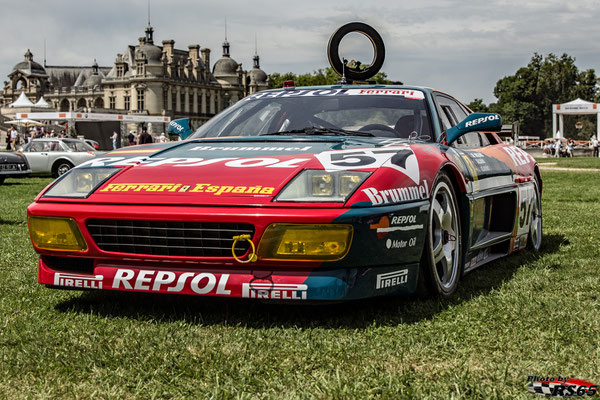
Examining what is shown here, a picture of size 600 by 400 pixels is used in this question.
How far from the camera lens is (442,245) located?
420 centimetres

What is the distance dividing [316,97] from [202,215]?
1.94 meters

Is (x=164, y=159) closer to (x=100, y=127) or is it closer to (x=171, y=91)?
(x=100, y=127)

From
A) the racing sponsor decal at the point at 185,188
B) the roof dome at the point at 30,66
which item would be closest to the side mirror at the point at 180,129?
the racing sponsor decal at the point at 185,188

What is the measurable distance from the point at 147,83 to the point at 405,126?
126 metres

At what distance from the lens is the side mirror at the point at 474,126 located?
465 cm

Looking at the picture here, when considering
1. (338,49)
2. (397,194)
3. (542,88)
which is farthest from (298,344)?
(542,88)

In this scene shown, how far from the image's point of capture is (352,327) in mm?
3488

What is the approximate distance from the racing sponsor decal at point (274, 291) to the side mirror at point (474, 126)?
5.73 feet

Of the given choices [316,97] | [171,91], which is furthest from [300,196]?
[171,91]

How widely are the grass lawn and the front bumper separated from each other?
17 centimetres

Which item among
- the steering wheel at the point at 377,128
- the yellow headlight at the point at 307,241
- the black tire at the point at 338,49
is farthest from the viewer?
the black tire at the point at 338,49

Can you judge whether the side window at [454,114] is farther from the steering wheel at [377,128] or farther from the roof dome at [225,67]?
the roof dome at [225,67]

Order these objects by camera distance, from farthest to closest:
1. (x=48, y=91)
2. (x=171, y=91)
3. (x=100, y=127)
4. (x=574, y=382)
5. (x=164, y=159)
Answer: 1. (x=48, y=91)
2. (x=171, y=91)
3. (x=100, y=127)
4. (x=164, y=159)
5. (x=574, y=382)

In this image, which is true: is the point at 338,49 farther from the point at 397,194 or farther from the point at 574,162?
the point at 574,162
